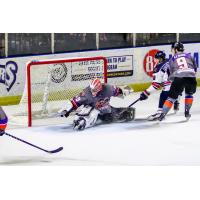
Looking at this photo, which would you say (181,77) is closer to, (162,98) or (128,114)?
(162,98)

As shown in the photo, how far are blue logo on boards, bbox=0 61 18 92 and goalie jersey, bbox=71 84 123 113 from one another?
0.32 meters

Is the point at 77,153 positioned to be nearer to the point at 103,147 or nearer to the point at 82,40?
the point at 103,147

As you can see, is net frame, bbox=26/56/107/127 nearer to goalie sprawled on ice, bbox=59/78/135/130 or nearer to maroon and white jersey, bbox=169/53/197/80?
goalie sprawled on ice, bbox=59/78/135/130

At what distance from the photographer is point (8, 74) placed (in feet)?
21.4

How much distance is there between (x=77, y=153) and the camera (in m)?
6.27

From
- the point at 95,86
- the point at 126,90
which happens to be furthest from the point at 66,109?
the point at 126,90

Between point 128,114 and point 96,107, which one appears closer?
point 128,114

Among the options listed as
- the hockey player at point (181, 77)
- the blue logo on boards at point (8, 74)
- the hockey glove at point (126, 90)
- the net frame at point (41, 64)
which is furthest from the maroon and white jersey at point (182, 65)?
the blue logo on boards at point (8, 74)

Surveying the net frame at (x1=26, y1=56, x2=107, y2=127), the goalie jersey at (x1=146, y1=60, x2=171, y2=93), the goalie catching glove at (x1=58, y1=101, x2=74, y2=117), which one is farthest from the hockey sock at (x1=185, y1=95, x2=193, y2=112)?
the goalie catching glove at (x1=58, y1=101, x2=74, y2=117)

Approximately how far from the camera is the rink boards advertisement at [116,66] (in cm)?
643

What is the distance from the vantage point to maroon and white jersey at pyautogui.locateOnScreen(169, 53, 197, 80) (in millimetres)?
6488

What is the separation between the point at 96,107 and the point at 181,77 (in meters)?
0.48
